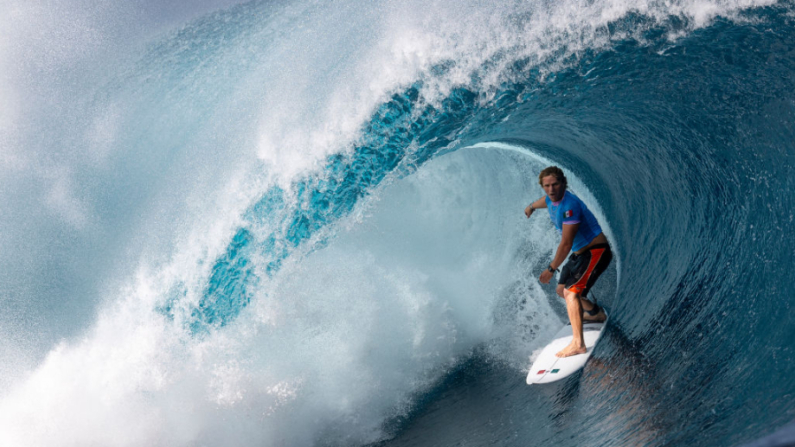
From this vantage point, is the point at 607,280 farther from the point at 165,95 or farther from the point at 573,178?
the point at 165,95

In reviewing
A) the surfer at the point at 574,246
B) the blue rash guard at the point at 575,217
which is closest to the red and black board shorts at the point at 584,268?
the surfer at the point at 574,246

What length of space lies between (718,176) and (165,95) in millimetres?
8187

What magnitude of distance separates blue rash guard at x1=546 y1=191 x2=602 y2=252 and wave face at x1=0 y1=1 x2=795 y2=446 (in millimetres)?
1075


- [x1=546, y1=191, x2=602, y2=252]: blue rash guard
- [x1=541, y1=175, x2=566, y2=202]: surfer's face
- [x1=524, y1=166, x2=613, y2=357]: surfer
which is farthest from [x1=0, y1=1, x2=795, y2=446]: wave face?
[x1=541, y1=175, x2=566, y2=202]: surfer's face

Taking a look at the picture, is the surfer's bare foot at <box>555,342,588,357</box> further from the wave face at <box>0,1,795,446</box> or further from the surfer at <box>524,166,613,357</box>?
the wave face at <box>0,1,795,446</box>

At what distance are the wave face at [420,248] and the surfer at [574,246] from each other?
0.61 meters

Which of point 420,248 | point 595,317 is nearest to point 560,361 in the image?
point 595,317

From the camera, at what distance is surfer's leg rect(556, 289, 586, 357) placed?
4.57 m

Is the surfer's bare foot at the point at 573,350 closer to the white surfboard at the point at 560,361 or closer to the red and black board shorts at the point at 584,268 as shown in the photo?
the white surfboard at the point at 560,361

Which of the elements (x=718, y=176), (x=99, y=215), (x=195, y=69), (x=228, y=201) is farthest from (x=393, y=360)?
(x=195, y=69)

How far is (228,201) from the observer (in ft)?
17.7

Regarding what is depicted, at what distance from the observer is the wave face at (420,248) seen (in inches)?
168

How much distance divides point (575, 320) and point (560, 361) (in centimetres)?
58

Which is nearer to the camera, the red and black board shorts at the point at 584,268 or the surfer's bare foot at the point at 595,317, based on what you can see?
the red and black board shorts at the point at 584,268
